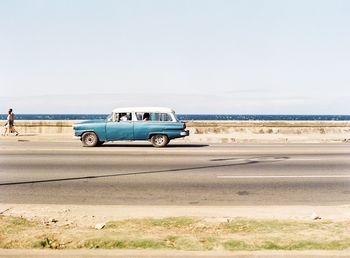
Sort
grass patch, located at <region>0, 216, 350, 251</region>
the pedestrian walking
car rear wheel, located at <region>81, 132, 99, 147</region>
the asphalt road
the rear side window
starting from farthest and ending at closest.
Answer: the pedestrian walking < car rear wheel, located at <region>81, 132, 99, 147</region> < the rear side window < the asphalt road < grass patch, located at <region>0, 216, 350, 251</region>

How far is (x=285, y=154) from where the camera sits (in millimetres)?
16969

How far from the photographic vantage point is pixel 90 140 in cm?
1998

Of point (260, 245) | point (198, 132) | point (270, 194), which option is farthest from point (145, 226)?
point (198, 132)

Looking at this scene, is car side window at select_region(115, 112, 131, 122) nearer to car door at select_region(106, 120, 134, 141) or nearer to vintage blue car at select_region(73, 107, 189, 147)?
vintage blue car at select_region(73, 107, 189, 147)

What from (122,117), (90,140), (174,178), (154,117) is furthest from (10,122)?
(174,178)

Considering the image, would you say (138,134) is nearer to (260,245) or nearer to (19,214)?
(19,214)

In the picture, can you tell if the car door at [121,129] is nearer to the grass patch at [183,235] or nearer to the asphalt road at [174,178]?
the asphalt road at [174,178]

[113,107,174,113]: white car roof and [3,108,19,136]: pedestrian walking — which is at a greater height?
[113,107,174,113]: white car roof

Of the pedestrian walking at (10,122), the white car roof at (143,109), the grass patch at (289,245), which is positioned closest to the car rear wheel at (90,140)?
the white car roof at (143,109)

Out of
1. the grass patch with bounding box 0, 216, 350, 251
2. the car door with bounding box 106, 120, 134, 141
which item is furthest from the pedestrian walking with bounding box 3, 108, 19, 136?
the grass patch with bounding box 0, 216, 350, 251

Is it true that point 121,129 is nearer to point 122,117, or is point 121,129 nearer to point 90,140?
point 122,117

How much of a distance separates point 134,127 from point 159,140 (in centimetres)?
137

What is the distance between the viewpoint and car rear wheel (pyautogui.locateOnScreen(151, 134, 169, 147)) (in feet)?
65.5

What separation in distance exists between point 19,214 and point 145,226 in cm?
254
